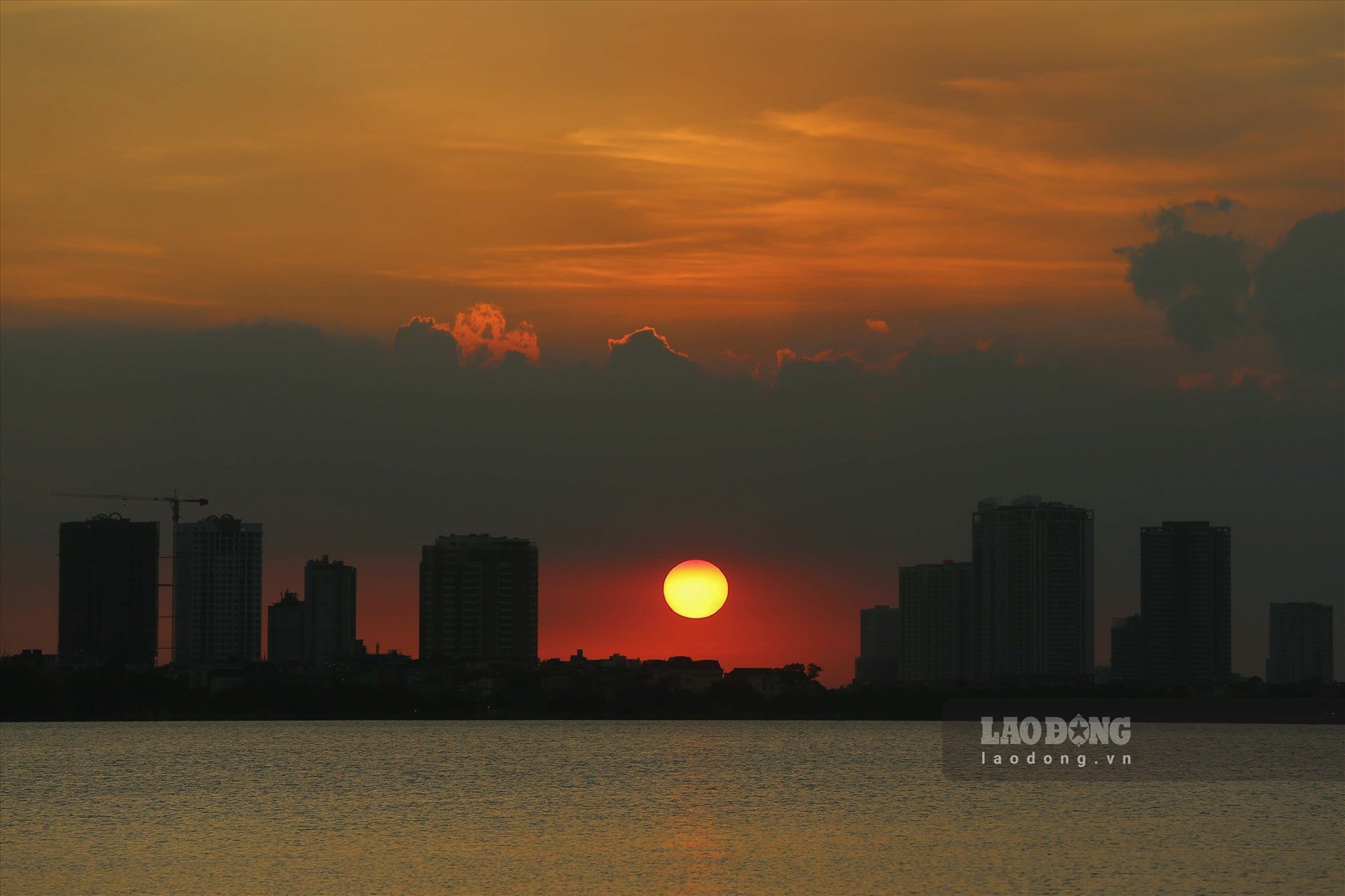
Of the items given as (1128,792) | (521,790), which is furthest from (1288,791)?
(521,790)

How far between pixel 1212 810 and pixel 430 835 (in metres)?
70.7

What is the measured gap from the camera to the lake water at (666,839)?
95.2 meters

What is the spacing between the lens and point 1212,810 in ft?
487

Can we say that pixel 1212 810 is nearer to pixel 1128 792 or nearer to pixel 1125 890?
pixel 1128 792

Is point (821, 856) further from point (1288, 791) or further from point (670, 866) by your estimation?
point (1288, 791)

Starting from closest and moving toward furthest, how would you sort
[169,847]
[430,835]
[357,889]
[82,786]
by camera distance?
[357,889]
[169,847]
[430,835]
[82,786]

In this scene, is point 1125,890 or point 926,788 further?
point 926,788

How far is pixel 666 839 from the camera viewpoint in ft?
388

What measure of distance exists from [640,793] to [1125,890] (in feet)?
264

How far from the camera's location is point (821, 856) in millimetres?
107125

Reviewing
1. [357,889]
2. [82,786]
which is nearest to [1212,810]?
[357,889]

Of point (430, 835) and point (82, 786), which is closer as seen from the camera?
point (430, 835)

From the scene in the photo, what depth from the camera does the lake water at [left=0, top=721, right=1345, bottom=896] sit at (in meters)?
95.2

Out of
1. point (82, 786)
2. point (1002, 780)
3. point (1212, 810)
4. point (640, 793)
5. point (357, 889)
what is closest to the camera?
point (357, 889)
